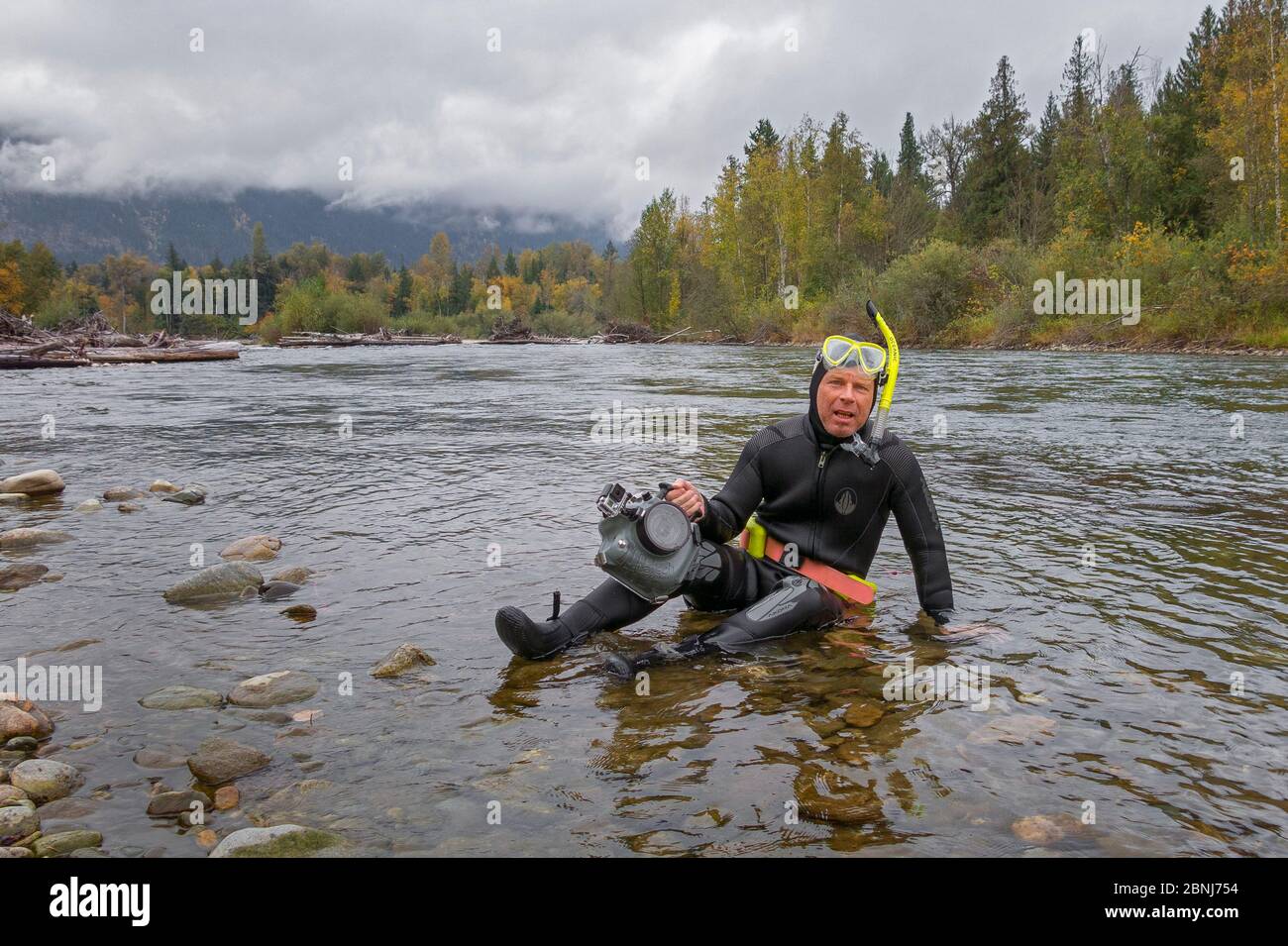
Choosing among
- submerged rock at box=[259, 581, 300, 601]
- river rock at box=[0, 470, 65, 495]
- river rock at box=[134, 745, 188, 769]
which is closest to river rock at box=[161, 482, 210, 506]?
river rock at box=[0, 470, 65, 495]

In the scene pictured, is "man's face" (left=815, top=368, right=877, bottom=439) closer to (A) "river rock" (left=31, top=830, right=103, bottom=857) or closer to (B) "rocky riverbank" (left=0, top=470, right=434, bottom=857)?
(B) "rocky riverbank" (left=0, top=470, right=434, bottom=857)

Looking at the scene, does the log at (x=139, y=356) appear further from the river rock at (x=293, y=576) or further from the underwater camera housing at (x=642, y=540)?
the underwater camera housing at (x=642, y=540)

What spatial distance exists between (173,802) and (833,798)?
259cm

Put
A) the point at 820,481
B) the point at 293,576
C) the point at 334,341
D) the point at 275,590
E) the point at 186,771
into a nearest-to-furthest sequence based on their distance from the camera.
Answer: the point at 186,771
the point at 820,481
the point at 275,590
the point at 293,576
the point at 334,341

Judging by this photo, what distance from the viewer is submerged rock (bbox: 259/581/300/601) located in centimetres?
589

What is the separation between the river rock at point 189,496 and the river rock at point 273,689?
553 cm

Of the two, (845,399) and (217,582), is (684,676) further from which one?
(217,582)

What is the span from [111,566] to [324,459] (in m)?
5.36

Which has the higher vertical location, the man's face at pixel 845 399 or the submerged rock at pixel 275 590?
the man's face at pixel 845 399

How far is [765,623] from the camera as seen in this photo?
16.3 ft

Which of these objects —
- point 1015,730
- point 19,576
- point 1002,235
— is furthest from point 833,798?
point 1002,235

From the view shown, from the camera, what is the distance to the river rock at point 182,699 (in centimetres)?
413

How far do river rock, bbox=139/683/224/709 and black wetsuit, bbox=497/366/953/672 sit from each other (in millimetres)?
1972

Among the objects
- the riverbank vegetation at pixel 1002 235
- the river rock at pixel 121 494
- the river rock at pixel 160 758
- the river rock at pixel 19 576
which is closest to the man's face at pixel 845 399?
the river rock at pixel 160 758
